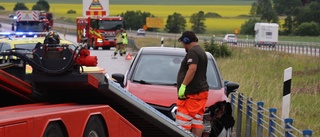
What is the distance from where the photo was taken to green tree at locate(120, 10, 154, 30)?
94875mm

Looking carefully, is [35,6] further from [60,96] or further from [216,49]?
[60,96]

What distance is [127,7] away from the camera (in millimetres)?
129000

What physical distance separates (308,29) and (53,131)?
324ft

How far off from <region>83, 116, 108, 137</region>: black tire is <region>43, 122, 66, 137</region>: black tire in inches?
24.4

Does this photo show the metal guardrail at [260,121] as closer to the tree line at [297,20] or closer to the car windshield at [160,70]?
the car windshield at [160,70]

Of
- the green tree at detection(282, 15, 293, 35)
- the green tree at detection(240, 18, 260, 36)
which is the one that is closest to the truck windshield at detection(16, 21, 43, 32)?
the green tree at detection(240, 18, 260, 36)

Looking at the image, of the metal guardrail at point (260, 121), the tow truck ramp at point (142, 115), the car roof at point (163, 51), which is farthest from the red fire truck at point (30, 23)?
the tow truck ramp at point (142, 115)

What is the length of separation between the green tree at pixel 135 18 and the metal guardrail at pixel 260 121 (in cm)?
7970

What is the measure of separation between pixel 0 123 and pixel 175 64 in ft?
25.1

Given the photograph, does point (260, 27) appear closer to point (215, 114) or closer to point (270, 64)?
point (270, 64)

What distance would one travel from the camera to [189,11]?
384 feet

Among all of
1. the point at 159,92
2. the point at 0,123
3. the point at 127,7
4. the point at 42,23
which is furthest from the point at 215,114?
the point at 127,7

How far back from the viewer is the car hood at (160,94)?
11.8 metres

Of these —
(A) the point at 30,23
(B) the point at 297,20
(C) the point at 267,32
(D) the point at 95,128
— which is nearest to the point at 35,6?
(B) the point at 297,20
